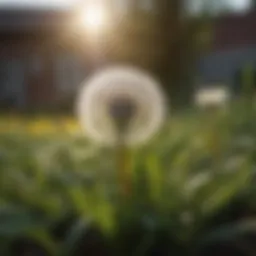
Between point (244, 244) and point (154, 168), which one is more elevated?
point (154, 168)

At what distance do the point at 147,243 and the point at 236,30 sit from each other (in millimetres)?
12074

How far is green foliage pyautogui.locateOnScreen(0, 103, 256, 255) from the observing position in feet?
6.37

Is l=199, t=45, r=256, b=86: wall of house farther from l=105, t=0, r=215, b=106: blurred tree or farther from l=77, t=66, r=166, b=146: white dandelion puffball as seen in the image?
l=77, t=66, r=166, b=146: white dandelion puffball

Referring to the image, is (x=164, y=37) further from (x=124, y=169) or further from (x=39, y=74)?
(x=124, y=169)

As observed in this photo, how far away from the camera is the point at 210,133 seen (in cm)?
282

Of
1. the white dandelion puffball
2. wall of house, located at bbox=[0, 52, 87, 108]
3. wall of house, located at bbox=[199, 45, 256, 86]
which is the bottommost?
wall of house, located at bbox=[0, 52, 87, 108]

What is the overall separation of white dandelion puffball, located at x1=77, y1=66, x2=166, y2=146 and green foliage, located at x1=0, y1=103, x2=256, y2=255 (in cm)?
6

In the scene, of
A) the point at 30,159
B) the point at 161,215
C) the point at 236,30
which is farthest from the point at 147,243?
the point at 236,30

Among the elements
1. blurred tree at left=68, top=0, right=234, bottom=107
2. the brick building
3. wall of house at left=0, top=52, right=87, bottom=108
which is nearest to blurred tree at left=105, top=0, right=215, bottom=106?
blurred tree at left=68, top=0, right=234, bottom=107

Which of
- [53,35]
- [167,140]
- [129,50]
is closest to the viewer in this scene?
[167,140]

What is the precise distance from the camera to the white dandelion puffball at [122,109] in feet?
7.50

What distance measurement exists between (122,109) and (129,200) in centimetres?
32

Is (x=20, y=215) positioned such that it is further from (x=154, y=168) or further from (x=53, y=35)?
(x=53, y=35)

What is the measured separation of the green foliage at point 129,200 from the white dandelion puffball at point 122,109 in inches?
2.5
